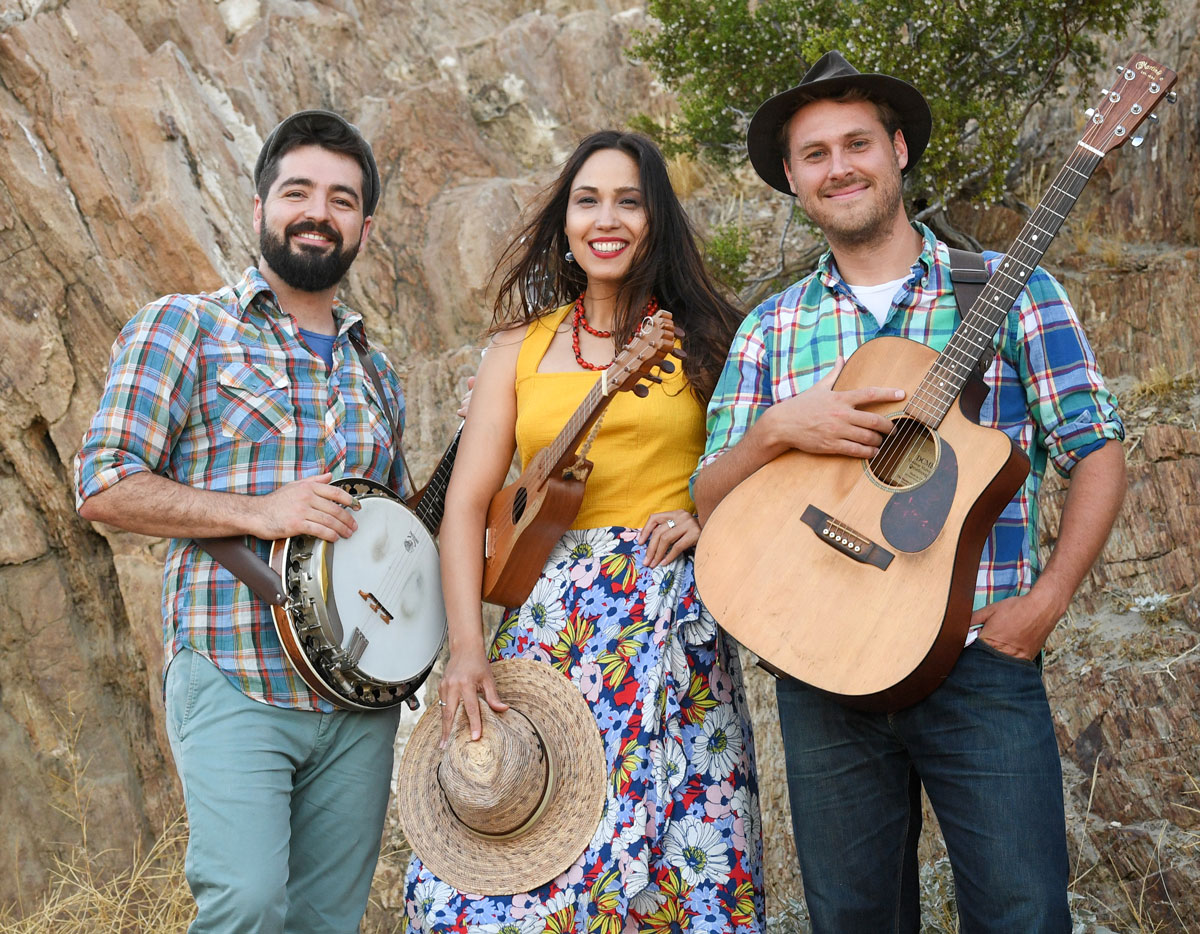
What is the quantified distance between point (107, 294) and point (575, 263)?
13.5ft

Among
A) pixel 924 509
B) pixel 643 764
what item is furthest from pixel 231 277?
pixel 924 509

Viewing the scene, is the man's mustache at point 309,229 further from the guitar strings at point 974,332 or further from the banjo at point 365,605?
the guitar strings at point 974,332

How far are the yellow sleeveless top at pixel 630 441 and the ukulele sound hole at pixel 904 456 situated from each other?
69 cm

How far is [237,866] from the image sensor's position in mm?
2797

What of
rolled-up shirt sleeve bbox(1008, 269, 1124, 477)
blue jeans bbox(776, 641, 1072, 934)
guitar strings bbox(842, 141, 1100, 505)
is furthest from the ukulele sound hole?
blue jeans bbox(776, 641, 1072, 934)

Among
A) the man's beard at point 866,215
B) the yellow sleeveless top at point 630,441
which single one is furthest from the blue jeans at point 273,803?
the man's beard at point 866,215

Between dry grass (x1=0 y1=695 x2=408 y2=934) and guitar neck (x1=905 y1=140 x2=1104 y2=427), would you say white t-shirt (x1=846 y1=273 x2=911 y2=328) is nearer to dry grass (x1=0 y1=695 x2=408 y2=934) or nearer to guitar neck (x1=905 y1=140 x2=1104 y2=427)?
guitar neck (x1=905 y1=140 x2=1104 y2=427)

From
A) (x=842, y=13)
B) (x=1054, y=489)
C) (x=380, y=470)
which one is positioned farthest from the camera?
(x=842, y=13)

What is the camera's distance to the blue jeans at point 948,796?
2422 mm

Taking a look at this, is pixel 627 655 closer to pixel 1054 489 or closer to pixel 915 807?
pixel 915 807

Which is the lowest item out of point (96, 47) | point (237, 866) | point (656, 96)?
point (237, 866)

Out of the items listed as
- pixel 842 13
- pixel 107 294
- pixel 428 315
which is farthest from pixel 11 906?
pixel 842 13

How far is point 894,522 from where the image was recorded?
249 cm

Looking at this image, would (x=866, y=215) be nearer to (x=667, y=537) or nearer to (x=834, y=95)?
(x=834, y=95)
